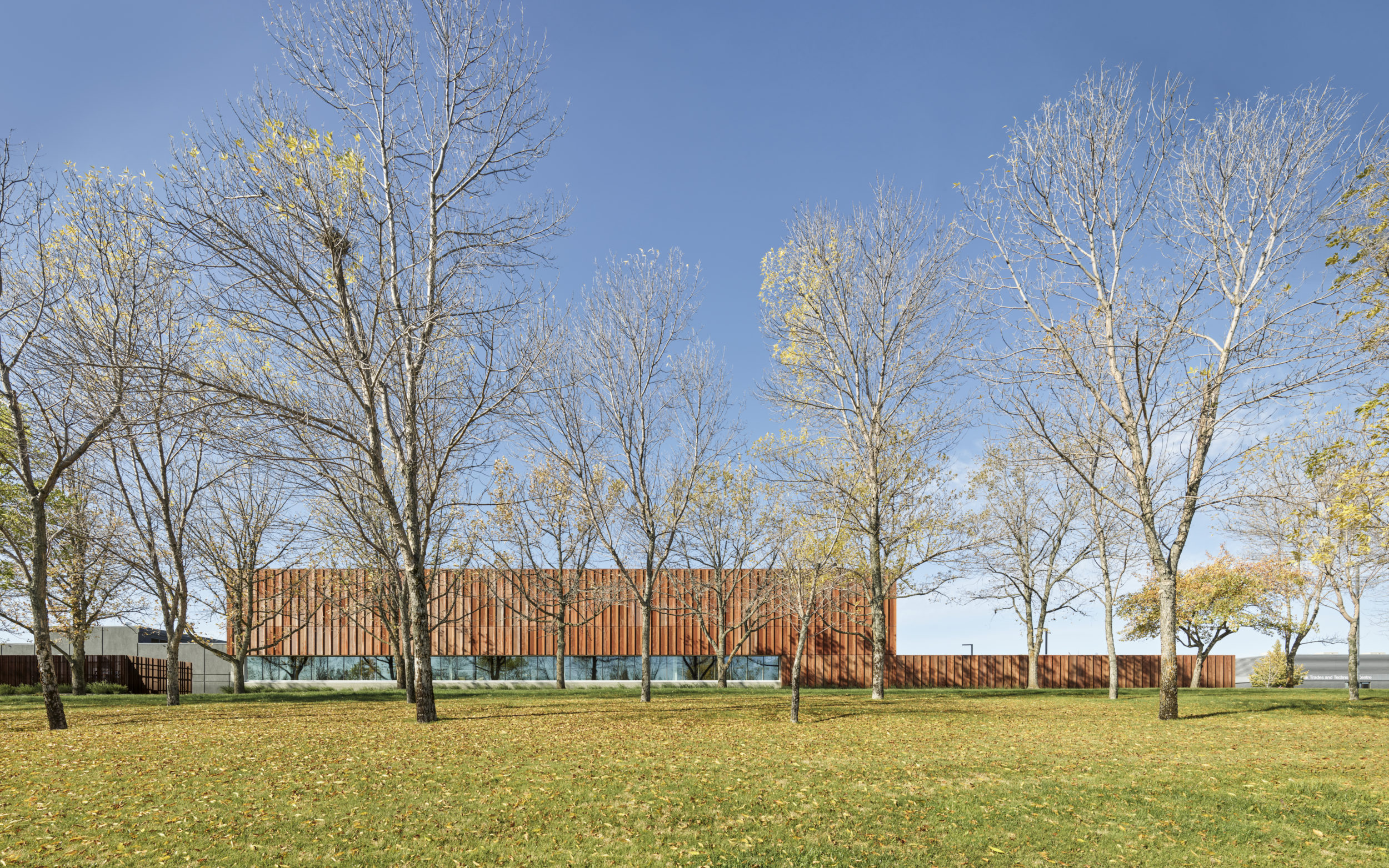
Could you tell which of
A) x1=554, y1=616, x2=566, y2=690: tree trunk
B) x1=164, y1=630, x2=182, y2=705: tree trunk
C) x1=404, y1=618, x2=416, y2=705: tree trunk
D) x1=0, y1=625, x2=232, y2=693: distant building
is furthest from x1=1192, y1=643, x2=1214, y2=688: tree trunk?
x1=0, y1=625, x2=232, y2=693: distant building

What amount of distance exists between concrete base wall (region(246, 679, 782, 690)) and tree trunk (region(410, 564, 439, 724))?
1659cm

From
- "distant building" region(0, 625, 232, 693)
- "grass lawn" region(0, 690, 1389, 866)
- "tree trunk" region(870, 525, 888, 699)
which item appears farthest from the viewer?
"distant building" region(0, 625, 232, 693)

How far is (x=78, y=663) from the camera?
27109mm

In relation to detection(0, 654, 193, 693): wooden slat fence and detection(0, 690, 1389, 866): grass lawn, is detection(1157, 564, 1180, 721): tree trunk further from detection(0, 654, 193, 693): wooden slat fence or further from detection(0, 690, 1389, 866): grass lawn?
detection(0, 654, 193, 693): wooden slat fence

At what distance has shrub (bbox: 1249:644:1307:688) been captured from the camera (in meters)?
32.8

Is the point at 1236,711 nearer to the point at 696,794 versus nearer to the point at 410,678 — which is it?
the point at 696,794

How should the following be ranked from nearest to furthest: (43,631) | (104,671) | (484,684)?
(43,631)
(484,684)
(104,671)

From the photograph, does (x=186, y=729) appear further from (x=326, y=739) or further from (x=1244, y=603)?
(x=1244, y=603)

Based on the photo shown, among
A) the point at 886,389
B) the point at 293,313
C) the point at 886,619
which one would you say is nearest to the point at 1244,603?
the point at 886,619

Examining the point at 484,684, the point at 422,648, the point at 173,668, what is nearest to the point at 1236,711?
the point at 422,648

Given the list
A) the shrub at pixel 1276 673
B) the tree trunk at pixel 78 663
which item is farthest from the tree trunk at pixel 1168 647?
the tree trunk at pixel 78 663

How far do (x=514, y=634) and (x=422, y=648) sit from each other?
22848mm

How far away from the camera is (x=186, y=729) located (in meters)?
13.4

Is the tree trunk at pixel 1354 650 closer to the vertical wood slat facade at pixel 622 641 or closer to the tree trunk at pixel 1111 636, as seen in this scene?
the tree trunk at pixel 1111 636
